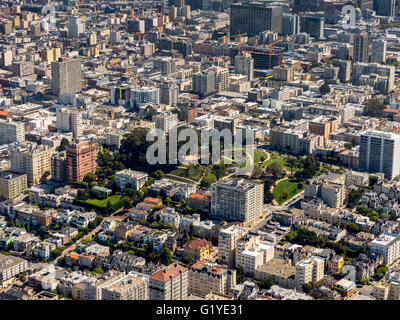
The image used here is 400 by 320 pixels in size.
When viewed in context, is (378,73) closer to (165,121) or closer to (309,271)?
(165,121)

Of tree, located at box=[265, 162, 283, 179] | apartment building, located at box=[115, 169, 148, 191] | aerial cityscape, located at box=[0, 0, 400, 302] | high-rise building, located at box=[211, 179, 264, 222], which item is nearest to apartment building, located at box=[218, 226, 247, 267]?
aerial cityscape, located at box=[0, 0, 400, 302]

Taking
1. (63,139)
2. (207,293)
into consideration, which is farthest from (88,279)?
(63,139)

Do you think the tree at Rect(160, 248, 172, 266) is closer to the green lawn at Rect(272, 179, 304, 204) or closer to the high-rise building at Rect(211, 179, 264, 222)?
the high-rise building at Rect(211, 179, 264, 222)

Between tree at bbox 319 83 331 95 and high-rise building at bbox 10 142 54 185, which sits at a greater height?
tree at bbox 319 83 331 95

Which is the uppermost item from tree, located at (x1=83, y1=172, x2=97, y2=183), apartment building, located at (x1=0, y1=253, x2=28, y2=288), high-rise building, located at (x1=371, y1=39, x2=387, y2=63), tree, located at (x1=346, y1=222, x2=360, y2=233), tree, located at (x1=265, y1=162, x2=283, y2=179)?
high-rise building, located at (x1=371, y1=39, x2=387, y2=63)

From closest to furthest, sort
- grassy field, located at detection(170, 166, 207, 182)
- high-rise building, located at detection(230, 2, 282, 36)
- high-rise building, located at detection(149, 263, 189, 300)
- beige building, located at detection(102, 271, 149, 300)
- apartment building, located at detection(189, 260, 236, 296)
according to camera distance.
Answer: beige building, located at detection(102, 271, 149, 300)
high-rise building, located at detection(149, 263, 189, 300)
apartment building, located at detection(189, 260, 236, 296)
grassy field, located at detection(170, 166, 207, 182)
high-rise building, located at detection(230, 2, 282, 36)

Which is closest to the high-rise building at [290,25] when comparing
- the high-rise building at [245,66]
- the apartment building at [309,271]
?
the high-rise building at [245,66]
